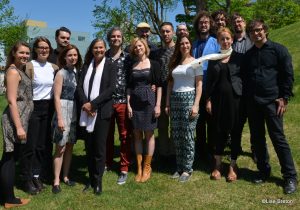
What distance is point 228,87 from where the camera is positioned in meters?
5.26

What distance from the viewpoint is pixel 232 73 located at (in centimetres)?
525

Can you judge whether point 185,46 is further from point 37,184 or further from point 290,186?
point 37,184

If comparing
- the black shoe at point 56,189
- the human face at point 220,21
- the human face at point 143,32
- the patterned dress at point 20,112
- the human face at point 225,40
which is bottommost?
the black shoe at point 56,189

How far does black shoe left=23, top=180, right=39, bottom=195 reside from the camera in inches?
210

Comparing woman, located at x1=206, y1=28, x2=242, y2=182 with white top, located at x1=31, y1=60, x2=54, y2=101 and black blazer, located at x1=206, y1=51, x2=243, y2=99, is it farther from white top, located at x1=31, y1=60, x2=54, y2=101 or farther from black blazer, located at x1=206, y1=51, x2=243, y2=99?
white top, located at x1=31, y1=60, x2=54, y2=101

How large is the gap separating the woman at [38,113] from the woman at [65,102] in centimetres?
22

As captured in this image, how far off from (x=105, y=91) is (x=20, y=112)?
3.97 feet

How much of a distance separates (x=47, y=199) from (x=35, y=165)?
66cm

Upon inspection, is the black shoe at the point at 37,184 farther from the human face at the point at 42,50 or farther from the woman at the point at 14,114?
the human face at the point at 42,50

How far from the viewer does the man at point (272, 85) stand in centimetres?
487

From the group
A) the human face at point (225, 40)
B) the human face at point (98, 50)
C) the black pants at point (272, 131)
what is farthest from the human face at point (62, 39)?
the black pants at point (272, 131)

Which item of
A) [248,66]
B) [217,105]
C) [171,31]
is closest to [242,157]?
[217,105]

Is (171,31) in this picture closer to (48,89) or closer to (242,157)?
(48,89)

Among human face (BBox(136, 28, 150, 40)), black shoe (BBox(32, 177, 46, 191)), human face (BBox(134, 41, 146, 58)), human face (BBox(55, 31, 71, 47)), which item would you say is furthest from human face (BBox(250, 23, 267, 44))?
black shoe (BBox(32, 177, 46, 191))
